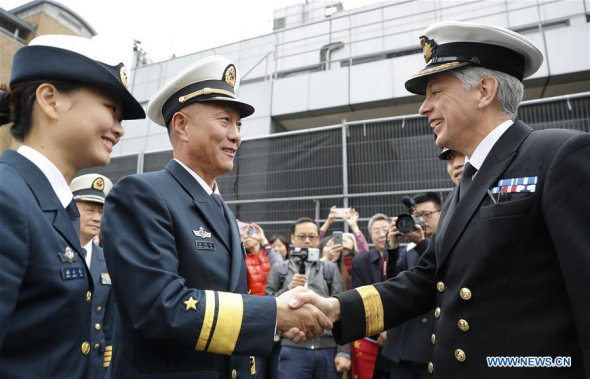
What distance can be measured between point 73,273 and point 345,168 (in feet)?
22.4

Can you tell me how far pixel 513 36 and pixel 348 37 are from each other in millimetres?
11748

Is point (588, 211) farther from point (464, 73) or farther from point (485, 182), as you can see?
point (464, 73)

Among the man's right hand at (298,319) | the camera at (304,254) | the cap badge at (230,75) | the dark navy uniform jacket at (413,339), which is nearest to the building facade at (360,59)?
the camera at (304,254)

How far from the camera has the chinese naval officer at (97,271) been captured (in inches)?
137

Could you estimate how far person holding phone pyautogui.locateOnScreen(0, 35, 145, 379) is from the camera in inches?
55.9

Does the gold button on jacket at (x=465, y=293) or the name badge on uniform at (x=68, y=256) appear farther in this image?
the gold button on jacket at (x=465, y=293)

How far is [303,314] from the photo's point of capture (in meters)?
2.21

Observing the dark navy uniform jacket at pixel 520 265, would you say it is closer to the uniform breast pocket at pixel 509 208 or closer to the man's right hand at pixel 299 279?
the uniform breast pocket at pixel 509 208

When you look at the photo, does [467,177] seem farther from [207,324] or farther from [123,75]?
[123,75]

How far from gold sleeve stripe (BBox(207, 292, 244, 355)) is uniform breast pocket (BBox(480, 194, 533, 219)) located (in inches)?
45.7

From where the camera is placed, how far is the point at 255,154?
9242mm

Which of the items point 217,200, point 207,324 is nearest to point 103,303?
point 217,200

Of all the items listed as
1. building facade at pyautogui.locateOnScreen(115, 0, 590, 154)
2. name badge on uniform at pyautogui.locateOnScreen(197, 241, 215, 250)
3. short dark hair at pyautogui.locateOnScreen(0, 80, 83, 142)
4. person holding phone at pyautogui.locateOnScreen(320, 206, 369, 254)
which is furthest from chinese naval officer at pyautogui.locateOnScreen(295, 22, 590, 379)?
building facade at pyautogui.locateOnScreen(115, 0, 590, 154)

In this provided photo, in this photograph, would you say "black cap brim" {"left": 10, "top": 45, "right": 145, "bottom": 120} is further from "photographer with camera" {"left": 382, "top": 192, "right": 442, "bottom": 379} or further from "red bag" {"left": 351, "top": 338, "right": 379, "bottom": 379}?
"red bag" {"left": 351, "top": 338, "right": 379, "bottom": 379}
